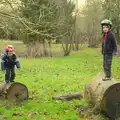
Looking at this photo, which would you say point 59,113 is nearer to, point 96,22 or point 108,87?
point 108,87

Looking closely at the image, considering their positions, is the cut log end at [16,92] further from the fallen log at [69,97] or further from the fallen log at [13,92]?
the fallen log at [69,97]

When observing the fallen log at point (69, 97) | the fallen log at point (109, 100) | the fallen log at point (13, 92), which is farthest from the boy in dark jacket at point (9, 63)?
the fallen log at point (109, 100)

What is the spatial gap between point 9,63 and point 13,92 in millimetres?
1117

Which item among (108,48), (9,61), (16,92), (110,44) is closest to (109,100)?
(108,48)

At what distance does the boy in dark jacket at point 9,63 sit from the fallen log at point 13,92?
478 mm

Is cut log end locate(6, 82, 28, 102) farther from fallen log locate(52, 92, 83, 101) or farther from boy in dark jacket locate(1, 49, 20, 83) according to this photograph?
fallen log locate(52, 92, 83, 101)

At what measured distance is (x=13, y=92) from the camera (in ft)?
35.6

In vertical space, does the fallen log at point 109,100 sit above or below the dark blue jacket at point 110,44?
below

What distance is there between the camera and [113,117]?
8.75m

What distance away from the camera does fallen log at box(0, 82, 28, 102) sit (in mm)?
10789

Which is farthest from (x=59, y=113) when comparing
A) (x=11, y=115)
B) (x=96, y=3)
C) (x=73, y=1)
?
(x=96, y=3)

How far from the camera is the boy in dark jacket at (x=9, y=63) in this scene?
10805 millimetres

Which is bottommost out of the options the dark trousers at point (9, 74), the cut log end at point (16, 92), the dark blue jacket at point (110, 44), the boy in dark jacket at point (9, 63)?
the cut log end at point (16, 92)

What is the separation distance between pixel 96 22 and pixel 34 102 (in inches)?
2063
